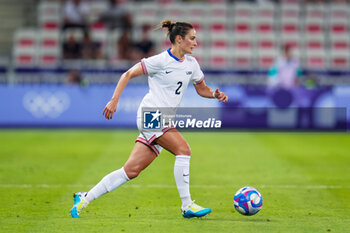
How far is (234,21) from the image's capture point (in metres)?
24.0

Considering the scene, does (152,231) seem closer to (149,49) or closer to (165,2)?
(149,49)

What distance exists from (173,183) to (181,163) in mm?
3035

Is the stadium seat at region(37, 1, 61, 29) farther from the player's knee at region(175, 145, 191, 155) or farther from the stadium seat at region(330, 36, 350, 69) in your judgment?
the player's knee at region(175, 145, 191, 155)

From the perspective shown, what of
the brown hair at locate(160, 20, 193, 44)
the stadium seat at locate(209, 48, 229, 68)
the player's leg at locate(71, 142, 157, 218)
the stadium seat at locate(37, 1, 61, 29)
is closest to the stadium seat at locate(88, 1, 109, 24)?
the stadium seat at locate(37, 1, 61, 29)

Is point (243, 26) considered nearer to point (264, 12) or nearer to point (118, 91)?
point (264, 12)

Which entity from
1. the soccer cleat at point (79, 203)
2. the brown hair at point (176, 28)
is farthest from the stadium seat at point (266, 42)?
the soccer cleat at point (79, 203)

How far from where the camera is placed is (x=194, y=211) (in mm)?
7238

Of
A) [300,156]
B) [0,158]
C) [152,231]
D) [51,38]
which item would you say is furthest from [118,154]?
[51,38]

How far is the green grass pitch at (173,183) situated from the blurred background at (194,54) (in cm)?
93

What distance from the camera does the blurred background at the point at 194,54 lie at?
18.2 m

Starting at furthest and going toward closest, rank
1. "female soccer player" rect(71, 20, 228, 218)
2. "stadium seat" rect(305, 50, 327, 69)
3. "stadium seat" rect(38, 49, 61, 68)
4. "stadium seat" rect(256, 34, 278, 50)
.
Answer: "stadium seat" rect(256, 34, 278, 50), "stadium seat" rect(305, 50, 327, 69), "stadium seat" rect(38, 49, 61, 68), "female soccer player" rect(71, 20, 228, 218)

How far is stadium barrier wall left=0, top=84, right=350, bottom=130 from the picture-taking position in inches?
712

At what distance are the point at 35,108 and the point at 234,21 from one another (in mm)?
8739

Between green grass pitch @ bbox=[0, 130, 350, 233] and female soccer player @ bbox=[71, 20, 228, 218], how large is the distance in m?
0.27
